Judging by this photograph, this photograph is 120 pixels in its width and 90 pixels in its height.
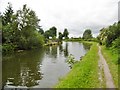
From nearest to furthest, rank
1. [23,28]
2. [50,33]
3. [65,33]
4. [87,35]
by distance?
[23,28] < [50,33] < [87,35] < [65,33]

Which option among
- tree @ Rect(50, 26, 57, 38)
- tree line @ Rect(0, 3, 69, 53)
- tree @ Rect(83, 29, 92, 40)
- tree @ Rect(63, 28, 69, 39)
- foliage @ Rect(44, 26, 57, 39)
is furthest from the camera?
tree @ Rect(63, 28, 69, 39)

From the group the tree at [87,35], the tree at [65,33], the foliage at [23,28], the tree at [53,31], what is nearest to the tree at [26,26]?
the foliage at [23,28]

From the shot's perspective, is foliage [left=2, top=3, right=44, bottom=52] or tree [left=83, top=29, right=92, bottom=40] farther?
tree [left=83, top=29, right=92, bottom=40]

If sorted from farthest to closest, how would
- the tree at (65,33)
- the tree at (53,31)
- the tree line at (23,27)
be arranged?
the tree at (65,33) → the tree at (53,31) → the tree line at (23,27)

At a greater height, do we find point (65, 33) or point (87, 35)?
point (65, 33)

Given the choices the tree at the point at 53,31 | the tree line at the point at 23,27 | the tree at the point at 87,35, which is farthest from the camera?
the tree at the point at 87,35

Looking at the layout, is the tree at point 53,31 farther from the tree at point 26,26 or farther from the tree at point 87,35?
the tree at point 26,26

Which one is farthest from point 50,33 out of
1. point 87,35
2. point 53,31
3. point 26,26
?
point 26,26

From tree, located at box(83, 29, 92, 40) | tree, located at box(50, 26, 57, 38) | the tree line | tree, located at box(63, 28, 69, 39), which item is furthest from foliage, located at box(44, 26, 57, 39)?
the tree line

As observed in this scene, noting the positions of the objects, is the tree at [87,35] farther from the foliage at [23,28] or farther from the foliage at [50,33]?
the foliage at [23,28]

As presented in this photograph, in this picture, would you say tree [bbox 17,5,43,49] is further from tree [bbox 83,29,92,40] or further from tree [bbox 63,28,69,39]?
tree [bbox 63,28,69,39]

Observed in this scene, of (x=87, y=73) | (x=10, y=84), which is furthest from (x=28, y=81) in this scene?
(x=87, y=73)

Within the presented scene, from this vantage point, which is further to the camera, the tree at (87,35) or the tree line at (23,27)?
the tree at (87,35)

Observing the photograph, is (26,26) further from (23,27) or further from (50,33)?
(50,33)
